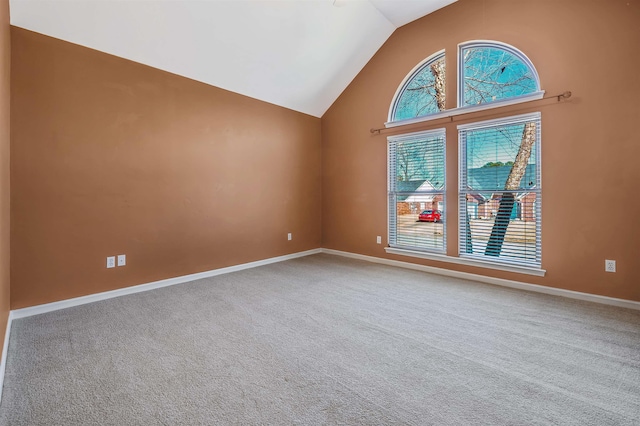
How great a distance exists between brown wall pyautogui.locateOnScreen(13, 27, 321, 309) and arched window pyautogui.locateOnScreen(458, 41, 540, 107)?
2.75 meters

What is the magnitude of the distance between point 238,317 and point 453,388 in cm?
179

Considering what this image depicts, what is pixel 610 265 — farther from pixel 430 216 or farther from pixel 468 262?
pixel 430 216

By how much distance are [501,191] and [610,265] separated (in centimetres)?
120

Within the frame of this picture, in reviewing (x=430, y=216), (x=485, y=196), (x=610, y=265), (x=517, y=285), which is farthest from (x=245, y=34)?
(x=610, y=265)

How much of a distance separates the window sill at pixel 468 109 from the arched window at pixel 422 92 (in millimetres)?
96

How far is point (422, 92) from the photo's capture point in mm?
4219

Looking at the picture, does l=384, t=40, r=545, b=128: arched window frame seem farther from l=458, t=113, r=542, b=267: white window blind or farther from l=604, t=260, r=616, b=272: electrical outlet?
l=604, t=260, r=616, b=272: electrical outlet

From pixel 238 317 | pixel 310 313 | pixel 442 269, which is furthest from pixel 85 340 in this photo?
pixel 442 269

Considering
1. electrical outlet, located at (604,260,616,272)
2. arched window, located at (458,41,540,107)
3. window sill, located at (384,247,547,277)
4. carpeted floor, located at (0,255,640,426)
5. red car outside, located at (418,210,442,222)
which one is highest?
arched window, located at (458,41,540,107)

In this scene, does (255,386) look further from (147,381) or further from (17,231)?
(17,231)

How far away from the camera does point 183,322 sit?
254 centimetres

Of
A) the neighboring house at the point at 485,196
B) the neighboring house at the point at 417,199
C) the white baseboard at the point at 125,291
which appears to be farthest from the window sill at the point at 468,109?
the white baseboard at the point at 125,291

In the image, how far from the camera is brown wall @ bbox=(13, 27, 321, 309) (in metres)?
2.68

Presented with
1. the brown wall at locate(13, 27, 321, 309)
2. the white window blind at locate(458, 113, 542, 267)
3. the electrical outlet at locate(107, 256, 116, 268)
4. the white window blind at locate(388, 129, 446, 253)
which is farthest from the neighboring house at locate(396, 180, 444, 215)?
the electrical outlet at locate(107, 256, 116, 268)
